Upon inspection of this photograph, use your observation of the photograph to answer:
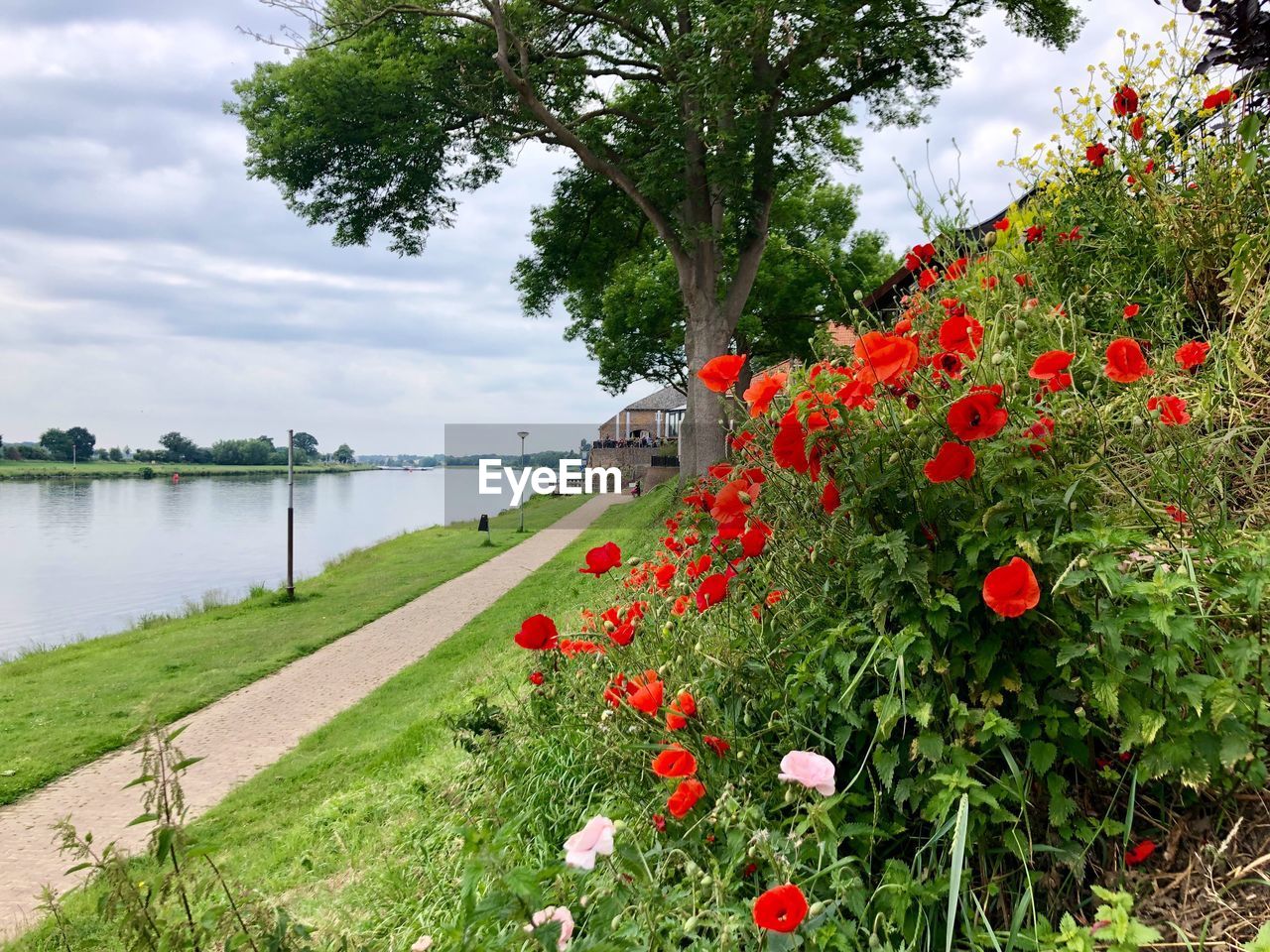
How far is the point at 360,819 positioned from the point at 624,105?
1300cm

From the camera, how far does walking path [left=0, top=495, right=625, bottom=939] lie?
15.3 feet

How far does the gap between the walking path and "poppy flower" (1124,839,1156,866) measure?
2.35 m

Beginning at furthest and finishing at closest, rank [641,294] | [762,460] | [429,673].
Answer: [641,294]
[429,673]
[762,460]

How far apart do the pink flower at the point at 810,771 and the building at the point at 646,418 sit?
48690mm

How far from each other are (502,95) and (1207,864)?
13.2 m

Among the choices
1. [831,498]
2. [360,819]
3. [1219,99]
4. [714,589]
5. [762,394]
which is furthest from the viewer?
[360,819]

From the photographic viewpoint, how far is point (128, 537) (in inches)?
1144

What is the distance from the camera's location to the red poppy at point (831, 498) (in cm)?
182

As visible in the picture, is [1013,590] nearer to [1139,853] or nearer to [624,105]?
[1139,853]

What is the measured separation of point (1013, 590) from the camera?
1.42m

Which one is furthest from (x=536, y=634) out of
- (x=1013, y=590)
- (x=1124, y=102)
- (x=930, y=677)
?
(x=1124, y=102)

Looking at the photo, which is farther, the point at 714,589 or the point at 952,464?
the point at 714,589

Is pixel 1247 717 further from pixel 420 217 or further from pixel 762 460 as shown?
pixel 420 217

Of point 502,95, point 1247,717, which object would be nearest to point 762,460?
point 1247,717
